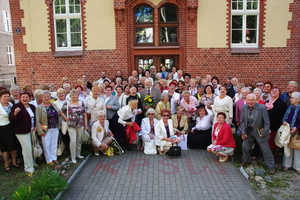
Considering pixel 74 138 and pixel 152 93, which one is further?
pixel 152 93

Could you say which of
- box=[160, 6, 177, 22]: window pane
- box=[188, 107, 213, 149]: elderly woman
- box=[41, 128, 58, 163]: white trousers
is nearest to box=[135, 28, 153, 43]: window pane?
box=[160, 6, 177, 22]: window pane

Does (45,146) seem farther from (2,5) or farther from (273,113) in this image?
(2,5)

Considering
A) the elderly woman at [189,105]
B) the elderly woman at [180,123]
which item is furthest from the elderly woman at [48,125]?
the elderly woman at [189,105]

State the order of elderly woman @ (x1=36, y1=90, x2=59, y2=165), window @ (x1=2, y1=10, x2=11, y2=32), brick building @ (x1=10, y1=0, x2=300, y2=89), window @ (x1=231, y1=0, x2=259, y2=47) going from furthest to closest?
window @ (x1=2, y1=10, x2=11, y2=32) < window @ (x1=231, y1=0, x2=259, y2=47) < brick building @ (x1=10, y1=0, x2=300, y2=89) < elderly woman @ (x1=36, y1=90, x2=59, y2=165)

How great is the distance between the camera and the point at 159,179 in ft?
17.6

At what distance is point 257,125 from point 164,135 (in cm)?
249

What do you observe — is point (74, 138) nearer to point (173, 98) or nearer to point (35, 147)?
point (35, 147)

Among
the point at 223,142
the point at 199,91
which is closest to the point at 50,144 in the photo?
the point at 223,142

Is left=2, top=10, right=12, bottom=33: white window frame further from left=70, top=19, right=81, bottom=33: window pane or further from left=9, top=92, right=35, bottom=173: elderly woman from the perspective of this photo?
left=9, top=92, right=35, bottom=173: elderly woman

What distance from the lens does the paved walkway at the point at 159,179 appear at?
15.6ft

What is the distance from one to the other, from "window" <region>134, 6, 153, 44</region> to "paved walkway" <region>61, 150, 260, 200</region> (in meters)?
6.82

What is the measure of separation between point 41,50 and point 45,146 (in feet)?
23.2

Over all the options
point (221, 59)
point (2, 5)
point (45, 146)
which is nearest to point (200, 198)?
point (45, 146)

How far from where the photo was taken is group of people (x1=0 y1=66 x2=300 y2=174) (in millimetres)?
5629
